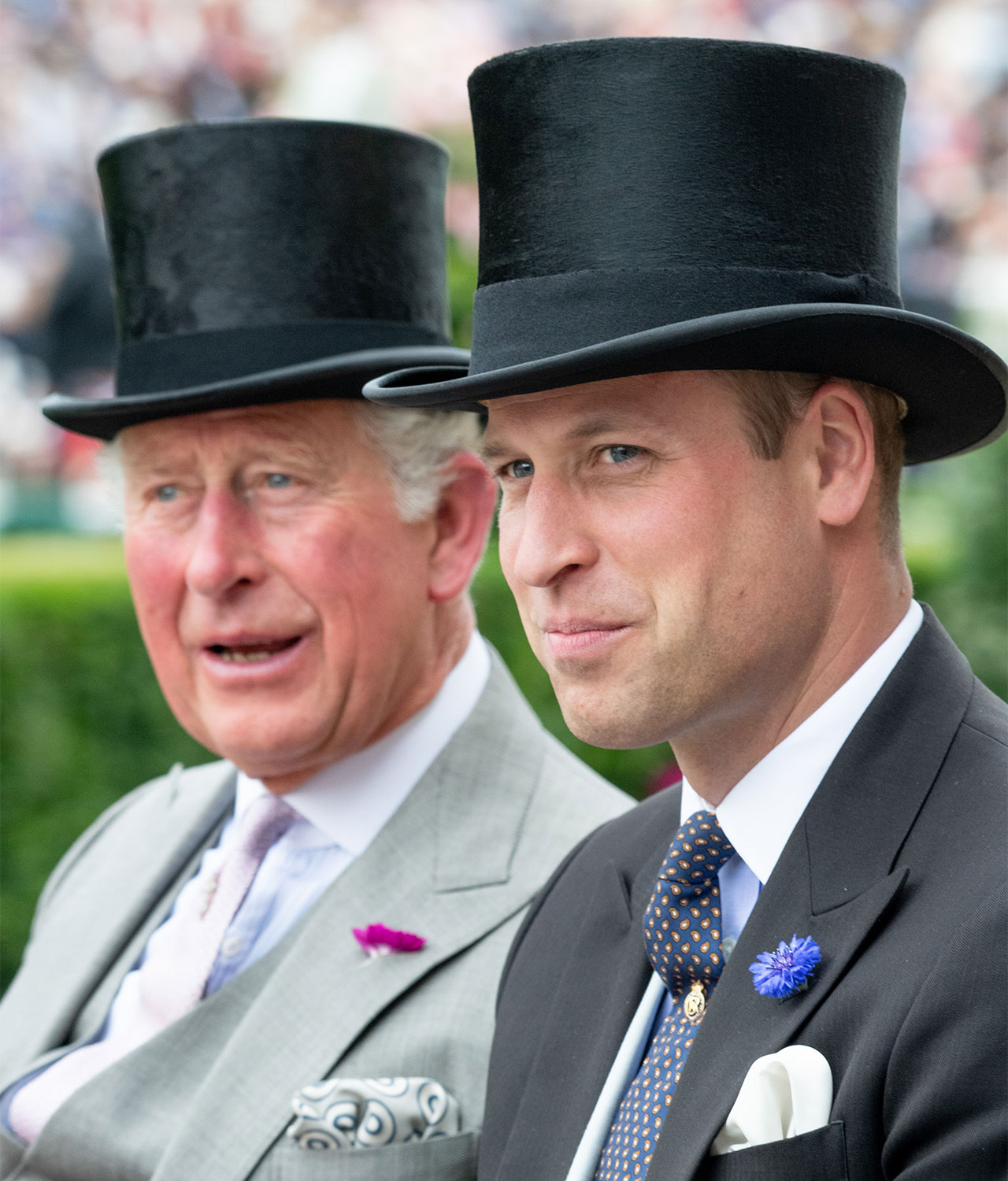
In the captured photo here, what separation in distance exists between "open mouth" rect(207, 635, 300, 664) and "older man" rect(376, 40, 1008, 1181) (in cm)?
98

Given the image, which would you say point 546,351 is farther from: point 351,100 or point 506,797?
point 351,100

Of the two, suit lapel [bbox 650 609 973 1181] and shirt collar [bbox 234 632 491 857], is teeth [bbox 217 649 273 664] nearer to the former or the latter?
shirt collar [bbox 234 632 491 857]

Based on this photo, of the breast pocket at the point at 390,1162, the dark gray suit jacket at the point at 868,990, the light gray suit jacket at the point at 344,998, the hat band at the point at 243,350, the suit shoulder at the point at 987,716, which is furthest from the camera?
the hat band at the point at 243,350

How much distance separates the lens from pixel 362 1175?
2359 millimetres

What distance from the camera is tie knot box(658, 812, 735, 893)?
1936 mm

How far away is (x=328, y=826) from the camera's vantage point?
2932 millimetres

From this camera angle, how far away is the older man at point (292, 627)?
272cm

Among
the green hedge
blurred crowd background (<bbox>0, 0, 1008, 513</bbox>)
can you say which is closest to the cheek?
the green hedge

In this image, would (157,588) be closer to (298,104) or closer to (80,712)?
(80,712)

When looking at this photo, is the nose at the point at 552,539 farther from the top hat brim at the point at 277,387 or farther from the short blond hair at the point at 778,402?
the top hat brim at the point at 277,387

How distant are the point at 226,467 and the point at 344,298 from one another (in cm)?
40

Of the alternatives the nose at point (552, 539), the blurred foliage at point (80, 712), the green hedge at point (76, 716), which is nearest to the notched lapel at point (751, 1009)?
the nose at point (552, 539)

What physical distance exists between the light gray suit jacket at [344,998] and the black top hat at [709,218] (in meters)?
1.13

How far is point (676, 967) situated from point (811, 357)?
2.56 feet
